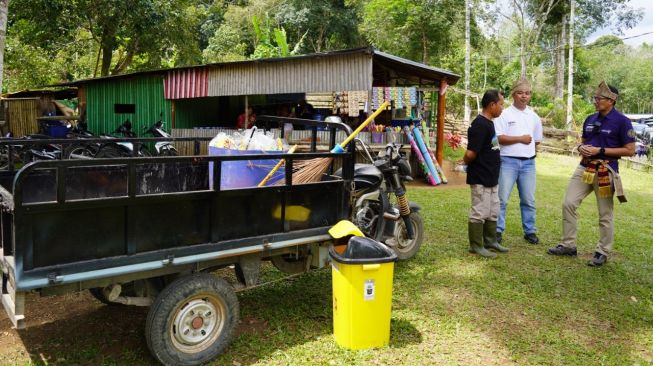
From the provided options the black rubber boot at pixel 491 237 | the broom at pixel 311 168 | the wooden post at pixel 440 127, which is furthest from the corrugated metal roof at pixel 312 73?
the broom at pixel 311 168

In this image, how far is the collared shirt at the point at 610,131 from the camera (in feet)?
17.2

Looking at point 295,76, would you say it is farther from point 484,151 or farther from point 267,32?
point 267,32

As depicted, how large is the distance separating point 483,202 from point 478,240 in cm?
45

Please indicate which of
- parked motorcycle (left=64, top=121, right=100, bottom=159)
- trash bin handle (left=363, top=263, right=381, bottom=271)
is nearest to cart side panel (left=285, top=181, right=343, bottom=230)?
trash bin handle (left=363, top=263, right=381, bottom=271)

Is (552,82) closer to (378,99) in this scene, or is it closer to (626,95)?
(626,95)

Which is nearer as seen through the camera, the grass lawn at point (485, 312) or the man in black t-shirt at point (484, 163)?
the grass lawn at point (485, 312)

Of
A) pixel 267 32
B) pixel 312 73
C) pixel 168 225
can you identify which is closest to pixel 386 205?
pixel 168 225

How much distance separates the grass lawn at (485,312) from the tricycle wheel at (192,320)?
163 mm

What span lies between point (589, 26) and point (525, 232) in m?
31.5

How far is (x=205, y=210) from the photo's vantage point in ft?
10.3

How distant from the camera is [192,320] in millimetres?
3156

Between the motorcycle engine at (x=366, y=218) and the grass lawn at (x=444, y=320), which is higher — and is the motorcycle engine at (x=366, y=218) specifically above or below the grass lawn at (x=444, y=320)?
above

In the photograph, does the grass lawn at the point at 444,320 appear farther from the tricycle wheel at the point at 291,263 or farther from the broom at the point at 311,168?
the broom at the point at 311,168

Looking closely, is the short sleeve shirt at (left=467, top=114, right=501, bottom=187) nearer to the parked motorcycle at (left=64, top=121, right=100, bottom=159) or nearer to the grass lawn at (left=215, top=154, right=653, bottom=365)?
the grass lawn at (left=215, top=154, right=653, bottom=365)
